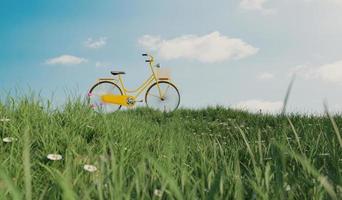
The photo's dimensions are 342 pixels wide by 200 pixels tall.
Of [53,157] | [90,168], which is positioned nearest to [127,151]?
[53,157]

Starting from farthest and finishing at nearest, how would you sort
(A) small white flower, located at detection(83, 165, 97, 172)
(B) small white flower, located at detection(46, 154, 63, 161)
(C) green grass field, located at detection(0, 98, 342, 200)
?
(B) small white flower, located at detection(46, 154, 63, 161) < (A) small white flower, located at detection(83, 165, 97, 172) < (C) green grass field, located at detection(0, 98, 342, 200)

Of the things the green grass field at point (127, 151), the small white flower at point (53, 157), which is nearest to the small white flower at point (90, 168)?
the green grass field at point (127, 151)

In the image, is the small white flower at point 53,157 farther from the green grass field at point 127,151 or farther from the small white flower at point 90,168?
the small white flower at point 90,168

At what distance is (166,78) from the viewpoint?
1684 cm

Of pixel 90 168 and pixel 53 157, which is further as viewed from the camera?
pixel 53 157

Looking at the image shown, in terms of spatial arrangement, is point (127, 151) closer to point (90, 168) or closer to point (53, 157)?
point (53, 157)

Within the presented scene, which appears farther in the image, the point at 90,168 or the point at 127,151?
the point at 127,151

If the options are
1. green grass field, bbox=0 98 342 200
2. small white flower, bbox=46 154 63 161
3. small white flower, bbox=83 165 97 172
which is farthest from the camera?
small white flower, bbox=46 154 63 161

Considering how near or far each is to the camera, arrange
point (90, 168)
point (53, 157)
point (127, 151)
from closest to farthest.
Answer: point (90, 168) → point (53, 157) → point (127, 151)

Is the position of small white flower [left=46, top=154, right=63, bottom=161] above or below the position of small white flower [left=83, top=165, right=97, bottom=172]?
below

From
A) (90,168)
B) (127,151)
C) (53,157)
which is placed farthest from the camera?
(127,151)

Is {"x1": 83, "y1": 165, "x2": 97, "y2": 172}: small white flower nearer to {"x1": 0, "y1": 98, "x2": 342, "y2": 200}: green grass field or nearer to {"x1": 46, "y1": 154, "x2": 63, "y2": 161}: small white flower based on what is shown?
{"x1": 0, "y1": 98, "x2": 342, "y2": 200}: green grass field

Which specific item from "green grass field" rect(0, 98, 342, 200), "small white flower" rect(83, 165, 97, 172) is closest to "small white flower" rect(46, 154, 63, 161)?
"green grass field" rect(0, 98, 342, 200)

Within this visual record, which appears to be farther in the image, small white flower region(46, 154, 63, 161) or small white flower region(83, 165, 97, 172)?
small white flower region(46, 154, 63, 161)
